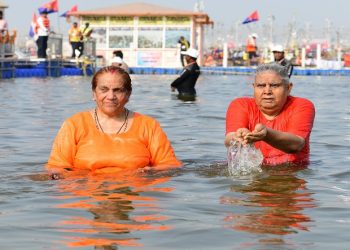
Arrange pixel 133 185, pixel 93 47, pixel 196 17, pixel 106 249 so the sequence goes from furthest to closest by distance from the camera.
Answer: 1. pixel 196 17
2. pixel 93 47
3. pixel 133 185
4. pixel 106 249

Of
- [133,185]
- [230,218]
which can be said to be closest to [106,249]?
[230,218]

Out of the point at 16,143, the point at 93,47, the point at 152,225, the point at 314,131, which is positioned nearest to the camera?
the point at 152,225

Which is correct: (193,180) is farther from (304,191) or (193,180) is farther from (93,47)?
(93,47)

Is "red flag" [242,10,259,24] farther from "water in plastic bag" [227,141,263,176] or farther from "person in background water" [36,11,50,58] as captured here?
"water in plastic bag" [227,141,263,176]

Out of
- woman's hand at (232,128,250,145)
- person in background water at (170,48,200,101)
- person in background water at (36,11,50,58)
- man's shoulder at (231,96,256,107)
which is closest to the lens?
woman's hand at (232,128,250,145)

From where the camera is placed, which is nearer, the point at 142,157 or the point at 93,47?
the point at 142,157

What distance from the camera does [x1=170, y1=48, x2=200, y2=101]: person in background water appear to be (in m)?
19.4

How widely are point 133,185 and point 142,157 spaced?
0.29 m

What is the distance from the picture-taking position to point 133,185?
657 cm

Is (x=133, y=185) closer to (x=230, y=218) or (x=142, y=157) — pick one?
(x=142, y=157)

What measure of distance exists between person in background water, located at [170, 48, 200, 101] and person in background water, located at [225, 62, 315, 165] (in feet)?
38.9

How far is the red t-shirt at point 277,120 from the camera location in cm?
725

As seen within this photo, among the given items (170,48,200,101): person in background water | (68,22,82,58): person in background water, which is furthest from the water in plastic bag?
(68,22,82,58): person in background water

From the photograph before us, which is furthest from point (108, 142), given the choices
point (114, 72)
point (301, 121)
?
point (301, 121)
